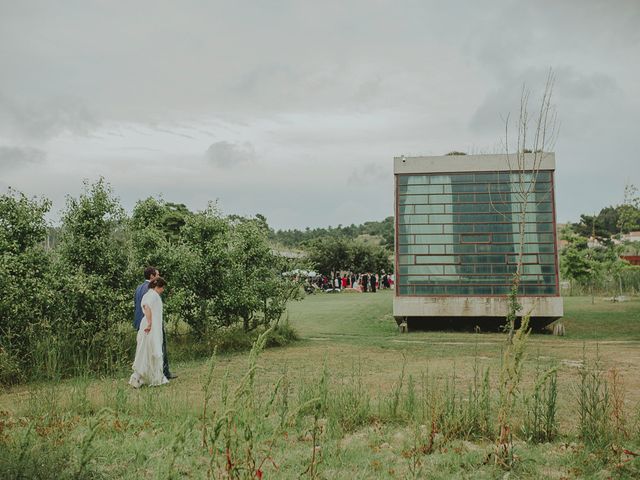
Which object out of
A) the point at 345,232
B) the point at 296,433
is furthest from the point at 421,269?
the point at 345,232

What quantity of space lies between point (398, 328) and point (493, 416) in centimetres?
1201

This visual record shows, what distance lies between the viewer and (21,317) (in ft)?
30.1

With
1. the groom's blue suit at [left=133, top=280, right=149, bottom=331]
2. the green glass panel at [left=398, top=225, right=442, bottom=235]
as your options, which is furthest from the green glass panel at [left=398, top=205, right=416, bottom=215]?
the groom's blue suit at [left=133, top=280, right=149, bottom=331]

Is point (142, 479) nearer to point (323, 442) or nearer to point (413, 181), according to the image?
point (323, 442)

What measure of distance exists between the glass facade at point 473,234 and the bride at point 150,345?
950cm

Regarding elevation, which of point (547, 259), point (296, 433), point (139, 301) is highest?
point (547, 259)

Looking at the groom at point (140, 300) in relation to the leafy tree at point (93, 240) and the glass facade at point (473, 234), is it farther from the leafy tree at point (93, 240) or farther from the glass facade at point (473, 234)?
the glass facade at point (473, 234)

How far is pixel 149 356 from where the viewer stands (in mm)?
9148

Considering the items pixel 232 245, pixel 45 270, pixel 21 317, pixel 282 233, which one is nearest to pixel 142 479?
pixel 21 317

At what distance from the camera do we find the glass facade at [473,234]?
17156 mm

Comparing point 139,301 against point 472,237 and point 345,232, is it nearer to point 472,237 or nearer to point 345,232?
point 472,237

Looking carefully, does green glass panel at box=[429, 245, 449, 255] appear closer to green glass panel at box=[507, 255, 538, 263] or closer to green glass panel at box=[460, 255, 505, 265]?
green glass panel at box=[460, 255, 505, 265]

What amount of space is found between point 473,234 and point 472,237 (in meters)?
0.10

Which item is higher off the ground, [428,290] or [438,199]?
A: [438,199]
